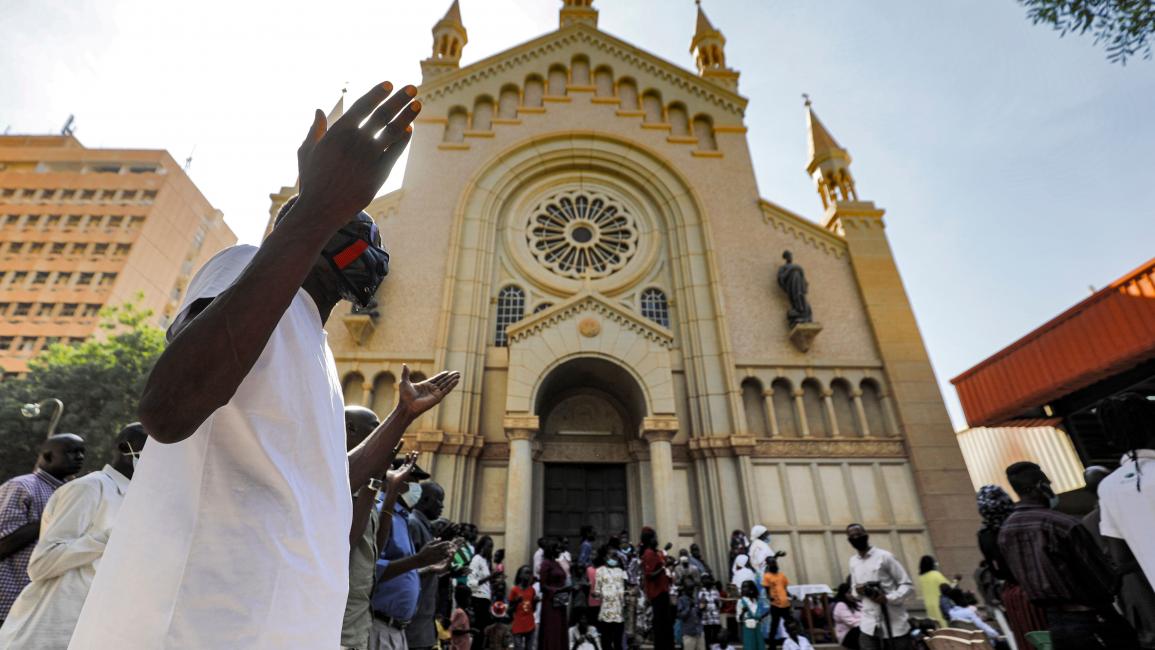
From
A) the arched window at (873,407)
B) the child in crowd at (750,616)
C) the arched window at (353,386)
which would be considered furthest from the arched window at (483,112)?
the child in crowd at (750,616)

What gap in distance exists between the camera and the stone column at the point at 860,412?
488 inches

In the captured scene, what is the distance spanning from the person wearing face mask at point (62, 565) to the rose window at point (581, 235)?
12.0 metres

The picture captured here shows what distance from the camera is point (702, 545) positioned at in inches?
441

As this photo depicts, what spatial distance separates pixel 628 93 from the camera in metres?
17.4

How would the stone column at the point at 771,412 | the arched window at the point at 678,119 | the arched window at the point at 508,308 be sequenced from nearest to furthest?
the stone column at the point at 771,412 → the arched window at the point at 508,308 → the arched window at the point at 678,119

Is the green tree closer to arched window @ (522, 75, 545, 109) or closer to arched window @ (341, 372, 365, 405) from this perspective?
arched window @ (341, 372, 365, 405)

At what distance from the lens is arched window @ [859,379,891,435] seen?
1262 cm

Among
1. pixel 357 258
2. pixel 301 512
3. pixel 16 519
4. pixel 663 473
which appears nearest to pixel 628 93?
pixel 663 473

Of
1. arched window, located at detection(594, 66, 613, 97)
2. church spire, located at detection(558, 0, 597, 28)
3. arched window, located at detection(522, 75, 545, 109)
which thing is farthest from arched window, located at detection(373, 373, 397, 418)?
church spire, located at detection(558, 0, 597, 28)

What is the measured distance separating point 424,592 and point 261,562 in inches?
151

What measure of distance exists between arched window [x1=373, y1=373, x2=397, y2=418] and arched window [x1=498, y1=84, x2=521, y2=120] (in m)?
9.25

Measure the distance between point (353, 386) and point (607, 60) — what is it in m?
13.3

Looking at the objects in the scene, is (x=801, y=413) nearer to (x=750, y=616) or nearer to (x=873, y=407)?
(x=873, y=407)

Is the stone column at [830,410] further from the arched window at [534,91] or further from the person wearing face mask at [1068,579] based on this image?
the arched window at [534,91]
